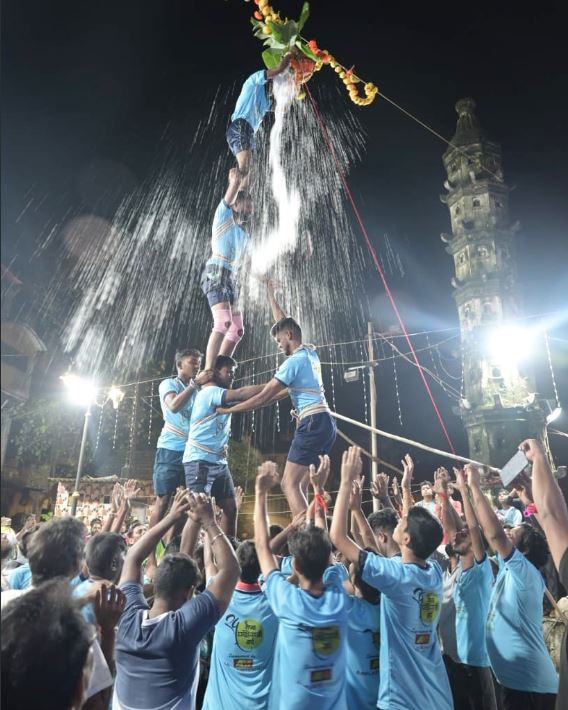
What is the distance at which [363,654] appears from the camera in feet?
12.6

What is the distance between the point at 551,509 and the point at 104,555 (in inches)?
110

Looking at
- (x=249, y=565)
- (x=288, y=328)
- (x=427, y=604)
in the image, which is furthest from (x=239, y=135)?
(x=427, y=604)

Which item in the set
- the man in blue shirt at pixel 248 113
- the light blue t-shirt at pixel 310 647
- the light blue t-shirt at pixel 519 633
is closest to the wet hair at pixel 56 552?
the light blue t-shirt at pixel 310 647

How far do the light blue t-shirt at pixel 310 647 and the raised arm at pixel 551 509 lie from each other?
1.37 m

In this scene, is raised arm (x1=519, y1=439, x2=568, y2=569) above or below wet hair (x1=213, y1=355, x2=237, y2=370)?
below

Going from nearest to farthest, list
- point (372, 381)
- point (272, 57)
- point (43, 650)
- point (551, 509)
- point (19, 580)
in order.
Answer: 1. point (43, 650)
2. point (551, 509)
3. point (19, 580)
4. point (272, 57)
5. point (372, 381)

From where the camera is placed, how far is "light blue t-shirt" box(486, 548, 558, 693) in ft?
13.5

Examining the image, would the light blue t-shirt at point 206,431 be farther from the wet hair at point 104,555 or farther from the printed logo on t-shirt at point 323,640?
the printed logo on t-shirt at point 323,640

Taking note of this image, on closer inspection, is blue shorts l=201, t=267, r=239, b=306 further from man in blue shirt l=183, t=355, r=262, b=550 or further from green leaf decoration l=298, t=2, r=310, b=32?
green leaf decoration l=298, t=2, r=310, b=32

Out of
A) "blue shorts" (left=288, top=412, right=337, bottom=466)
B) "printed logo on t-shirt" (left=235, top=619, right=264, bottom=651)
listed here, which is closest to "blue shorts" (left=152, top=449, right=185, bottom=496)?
"blue shorts" (left=288, top=412, right=337, bottom=466)

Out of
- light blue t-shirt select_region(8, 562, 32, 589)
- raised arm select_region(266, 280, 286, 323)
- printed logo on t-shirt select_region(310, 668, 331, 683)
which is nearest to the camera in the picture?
printed logo on t-shirt select_region(310, 668, 331, 683)

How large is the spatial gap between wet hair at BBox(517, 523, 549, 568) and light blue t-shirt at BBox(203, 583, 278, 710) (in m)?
2.47

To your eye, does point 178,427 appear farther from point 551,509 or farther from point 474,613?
point 551,509

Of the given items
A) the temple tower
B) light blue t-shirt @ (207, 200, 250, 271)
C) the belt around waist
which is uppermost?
the temple tower
